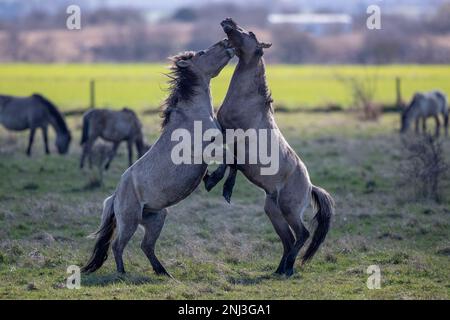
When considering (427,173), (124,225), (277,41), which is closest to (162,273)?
(124,225)

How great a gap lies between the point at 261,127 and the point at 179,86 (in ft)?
3.43

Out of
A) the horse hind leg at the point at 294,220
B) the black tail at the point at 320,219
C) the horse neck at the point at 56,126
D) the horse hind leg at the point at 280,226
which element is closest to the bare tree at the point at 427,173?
the black tail at the point at 320,219

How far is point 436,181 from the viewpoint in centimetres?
1456

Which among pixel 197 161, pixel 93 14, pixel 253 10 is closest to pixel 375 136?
pixel 197 161

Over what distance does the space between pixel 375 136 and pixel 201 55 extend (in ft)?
48.9

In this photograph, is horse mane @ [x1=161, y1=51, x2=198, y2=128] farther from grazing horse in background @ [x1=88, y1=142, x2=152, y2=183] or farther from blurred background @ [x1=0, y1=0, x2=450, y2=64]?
blurred background @ [x1=0, y1=0, x2=450, y2=64]

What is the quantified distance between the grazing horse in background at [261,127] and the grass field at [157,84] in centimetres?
2107

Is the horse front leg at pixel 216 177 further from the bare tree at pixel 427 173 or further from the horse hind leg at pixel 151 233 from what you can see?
the bare tree at pixel 427 173

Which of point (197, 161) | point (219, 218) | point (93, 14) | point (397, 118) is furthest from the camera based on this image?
point (93, 14)

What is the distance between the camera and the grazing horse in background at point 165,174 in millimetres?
9562

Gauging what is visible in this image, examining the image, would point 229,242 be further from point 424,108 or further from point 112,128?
point 424,108

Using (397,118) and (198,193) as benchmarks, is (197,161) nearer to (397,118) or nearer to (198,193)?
(198,193)

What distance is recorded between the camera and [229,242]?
11.5 meters

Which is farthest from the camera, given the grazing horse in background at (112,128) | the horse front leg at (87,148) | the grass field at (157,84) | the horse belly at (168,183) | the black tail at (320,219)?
the grass field at (157,84)
